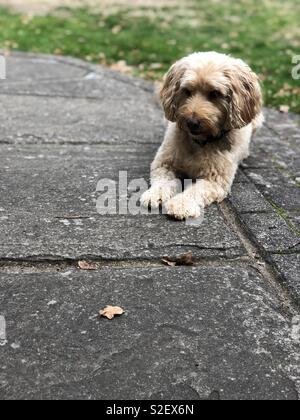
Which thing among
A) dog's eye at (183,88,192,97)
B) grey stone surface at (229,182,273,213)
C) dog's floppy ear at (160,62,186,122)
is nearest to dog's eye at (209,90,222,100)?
dog's eye at (183,88,192,97)

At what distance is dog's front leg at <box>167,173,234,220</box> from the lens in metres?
3.85

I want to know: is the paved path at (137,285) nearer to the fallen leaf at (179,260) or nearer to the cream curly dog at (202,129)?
the fallen leaf at (179,260)

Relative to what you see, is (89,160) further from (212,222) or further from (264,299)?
(264,299)

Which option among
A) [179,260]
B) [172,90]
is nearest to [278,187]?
[172,90]

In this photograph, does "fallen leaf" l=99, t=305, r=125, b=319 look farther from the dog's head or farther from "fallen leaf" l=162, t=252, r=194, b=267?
the dog's head

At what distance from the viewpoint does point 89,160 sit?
483 centimetres

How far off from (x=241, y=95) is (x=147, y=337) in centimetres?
228

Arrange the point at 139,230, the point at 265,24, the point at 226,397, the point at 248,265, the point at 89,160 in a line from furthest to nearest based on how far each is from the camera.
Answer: the point at 265,24, the point at 89,160, the point at 139,230, the point at 248,265, the point at 226,397

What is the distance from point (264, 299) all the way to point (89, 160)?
2390 mm

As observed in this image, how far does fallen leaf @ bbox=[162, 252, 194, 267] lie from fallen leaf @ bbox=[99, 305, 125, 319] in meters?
0.57

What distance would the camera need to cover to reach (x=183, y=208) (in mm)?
3836

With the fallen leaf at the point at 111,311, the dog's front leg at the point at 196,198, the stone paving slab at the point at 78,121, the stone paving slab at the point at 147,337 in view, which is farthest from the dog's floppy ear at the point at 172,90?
the fallen leaf at the point at 111,311

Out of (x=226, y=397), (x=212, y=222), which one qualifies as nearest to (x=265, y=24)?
(x=212, y=222)

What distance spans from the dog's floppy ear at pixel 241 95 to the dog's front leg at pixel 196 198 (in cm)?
48
